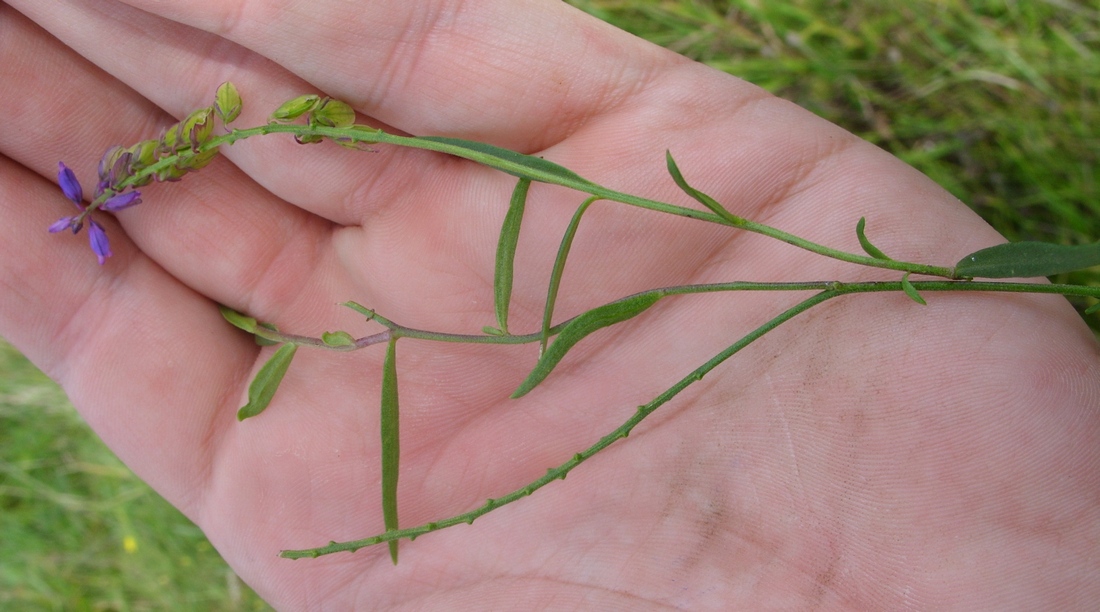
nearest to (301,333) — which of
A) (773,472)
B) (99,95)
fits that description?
(99,95)

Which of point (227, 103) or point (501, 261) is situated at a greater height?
point (227, 103)

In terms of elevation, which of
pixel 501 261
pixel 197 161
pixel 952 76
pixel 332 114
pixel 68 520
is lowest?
pixel 68 520

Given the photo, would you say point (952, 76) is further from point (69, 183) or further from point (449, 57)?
point (69, 183)

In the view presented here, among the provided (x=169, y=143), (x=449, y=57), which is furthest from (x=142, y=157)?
(x=449, y=57)

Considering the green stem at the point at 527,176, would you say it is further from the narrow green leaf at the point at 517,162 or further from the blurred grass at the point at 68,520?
the blurred grass at the point at 68,520

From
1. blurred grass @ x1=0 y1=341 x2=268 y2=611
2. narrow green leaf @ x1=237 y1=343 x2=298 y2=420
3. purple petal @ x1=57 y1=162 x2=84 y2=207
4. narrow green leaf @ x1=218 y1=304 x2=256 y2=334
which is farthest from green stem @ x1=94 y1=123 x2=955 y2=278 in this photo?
blurred grass @ x1=0 y1=341 x2=268 y2=611

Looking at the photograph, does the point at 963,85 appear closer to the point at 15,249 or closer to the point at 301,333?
the point at 301,333
